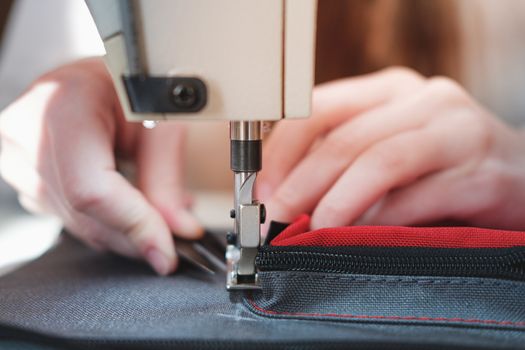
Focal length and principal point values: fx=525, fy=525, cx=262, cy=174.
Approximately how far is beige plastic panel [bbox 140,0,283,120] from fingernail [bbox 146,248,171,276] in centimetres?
26

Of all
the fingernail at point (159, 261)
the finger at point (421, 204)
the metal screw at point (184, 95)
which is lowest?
the fingernail at point (159, 261)

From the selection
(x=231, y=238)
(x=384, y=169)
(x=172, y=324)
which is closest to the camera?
(x=172, y=324)

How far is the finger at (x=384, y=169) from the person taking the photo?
0.72 meters

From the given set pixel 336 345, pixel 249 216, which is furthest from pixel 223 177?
pixel 336 345

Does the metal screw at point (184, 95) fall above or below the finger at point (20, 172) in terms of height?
above

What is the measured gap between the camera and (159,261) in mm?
738

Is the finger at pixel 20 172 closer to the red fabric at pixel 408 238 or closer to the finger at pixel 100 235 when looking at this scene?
the finger at pixel 100 235

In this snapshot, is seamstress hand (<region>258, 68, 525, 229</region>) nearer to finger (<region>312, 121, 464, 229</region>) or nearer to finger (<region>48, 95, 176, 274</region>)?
finger (<region>312, 121, 464, 229</region>)

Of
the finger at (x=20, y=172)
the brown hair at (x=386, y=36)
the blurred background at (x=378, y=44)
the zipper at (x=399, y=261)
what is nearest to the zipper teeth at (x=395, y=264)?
the zipper at (x=399, y=261)

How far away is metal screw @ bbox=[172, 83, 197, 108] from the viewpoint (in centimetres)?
54

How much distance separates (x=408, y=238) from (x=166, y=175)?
0.48 metres

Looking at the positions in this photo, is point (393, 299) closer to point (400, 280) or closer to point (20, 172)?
point (400, 280)

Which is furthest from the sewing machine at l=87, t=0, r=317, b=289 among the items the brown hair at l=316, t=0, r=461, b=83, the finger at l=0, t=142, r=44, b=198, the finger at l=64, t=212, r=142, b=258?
the brown hair at l=316, t=0, r=461, b=83

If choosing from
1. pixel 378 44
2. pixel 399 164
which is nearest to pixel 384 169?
pixel 399 164
